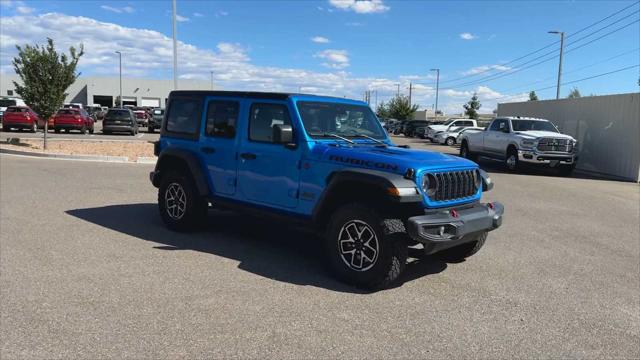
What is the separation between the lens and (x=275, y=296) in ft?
15.8

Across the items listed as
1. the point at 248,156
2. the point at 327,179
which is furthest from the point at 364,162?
the point at 248,156

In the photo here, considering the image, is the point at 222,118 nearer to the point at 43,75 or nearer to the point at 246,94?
the point at 246,94

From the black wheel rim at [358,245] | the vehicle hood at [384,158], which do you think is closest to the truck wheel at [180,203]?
the vehicle hood at [384,158]

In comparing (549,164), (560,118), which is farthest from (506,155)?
(560,118)

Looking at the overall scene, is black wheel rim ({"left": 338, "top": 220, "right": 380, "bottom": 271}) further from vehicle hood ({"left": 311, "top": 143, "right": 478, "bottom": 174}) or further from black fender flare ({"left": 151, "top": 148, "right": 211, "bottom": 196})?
black fender flare ({"left": 151, "top": 148, "right": 211, "bottom": 196})

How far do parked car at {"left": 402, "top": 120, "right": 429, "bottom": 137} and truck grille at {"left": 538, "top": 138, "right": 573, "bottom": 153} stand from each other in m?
30.8

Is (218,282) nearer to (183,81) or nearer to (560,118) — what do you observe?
(560,118)

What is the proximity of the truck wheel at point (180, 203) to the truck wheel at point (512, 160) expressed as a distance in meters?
13.6

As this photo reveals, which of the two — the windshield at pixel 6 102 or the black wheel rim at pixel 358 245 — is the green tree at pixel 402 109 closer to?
the windshield at pixel 6 102

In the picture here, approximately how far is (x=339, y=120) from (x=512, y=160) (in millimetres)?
13455

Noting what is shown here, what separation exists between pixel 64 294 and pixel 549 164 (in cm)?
1597

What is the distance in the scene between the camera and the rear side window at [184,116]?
23.0 feet

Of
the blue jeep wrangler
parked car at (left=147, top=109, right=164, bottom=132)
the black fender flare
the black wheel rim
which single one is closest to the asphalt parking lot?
the black wheel rim

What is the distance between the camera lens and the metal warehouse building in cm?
9038
